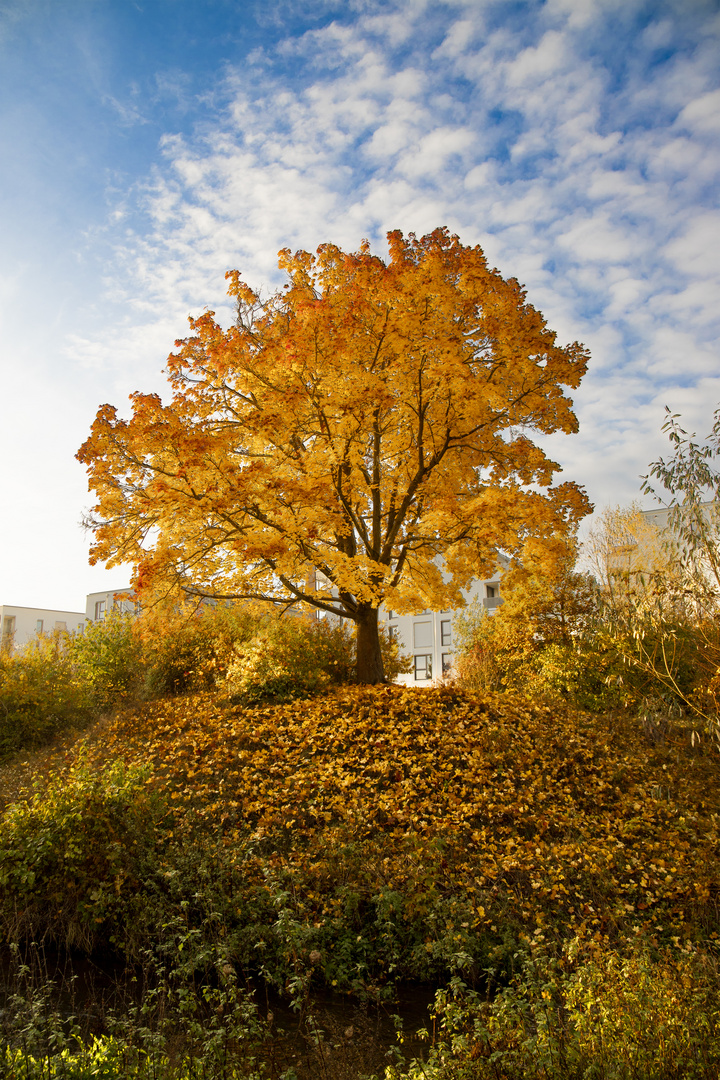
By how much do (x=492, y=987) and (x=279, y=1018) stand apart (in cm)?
182

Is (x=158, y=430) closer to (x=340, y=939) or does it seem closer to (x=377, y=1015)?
(x=340, y=939)

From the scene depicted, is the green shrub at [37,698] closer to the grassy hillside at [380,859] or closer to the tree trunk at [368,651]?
the grassy hillside at [380,859]

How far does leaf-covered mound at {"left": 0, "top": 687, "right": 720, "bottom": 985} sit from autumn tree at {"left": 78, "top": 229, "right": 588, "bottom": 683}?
7.94 feet

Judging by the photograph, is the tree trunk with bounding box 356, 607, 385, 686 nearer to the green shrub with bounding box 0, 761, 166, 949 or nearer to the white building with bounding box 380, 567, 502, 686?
the green shrub with bounding box 0, 761, 166, 949

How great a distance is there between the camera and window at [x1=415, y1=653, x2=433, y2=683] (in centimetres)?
4147

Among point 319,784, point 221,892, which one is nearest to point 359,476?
point 319,784

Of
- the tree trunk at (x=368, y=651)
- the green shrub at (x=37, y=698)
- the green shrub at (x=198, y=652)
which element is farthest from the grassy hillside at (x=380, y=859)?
the green shrub at (x=198, y=652)

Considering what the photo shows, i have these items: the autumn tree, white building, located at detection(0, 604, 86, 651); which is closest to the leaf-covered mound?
the autumn tree

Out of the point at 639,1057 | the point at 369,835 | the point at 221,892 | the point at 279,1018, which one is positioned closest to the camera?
the point at 639,1057

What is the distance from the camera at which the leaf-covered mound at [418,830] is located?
5.82m

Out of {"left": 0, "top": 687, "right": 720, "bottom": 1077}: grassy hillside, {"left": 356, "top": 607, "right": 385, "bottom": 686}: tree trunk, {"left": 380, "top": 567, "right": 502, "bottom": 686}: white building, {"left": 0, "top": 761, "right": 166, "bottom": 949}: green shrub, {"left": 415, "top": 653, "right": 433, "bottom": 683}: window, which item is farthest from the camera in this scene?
{"left": 415, "top": 653, "right": 433, "bottom": 683}: window

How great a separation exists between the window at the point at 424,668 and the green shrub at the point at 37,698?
28.7 m

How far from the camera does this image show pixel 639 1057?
321cm

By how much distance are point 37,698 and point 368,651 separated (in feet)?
23.0
